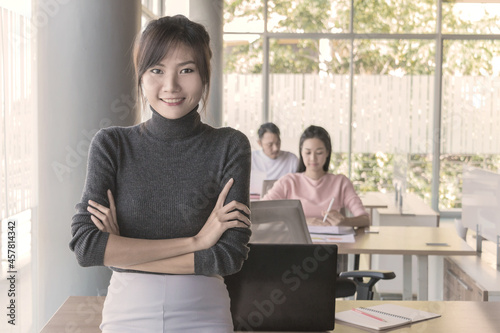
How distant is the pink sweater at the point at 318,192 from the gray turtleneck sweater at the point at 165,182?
322cm

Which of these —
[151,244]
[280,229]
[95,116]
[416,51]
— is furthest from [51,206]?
[416,51]

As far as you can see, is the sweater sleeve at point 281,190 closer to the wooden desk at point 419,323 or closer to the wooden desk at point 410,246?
the wooden desk at point 410,246

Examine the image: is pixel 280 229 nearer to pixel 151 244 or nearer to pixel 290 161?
pixel 151 244

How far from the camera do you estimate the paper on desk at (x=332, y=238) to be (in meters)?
4.20

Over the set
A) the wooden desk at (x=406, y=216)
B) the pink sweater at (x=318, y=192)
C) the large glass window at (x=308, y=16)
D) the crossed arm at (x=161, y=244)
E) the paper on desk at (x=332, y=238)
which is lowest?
the wooden desk at (x=406, y=216)

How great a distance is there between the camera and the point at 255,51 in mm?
10047

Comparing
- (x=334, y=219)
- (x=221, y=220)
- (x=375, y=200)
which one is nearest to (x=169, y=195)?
(x=221, y=220)


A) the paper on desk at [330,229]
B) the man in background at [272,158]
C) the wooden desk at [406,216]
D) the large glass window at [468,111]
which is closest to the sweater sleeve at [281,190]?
the paper on desk at [330,229]

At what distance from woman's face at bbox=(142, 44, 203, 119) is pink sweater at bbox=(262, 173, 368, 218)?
329 centimetres

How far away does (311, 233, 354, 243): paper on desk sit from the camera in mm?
4199

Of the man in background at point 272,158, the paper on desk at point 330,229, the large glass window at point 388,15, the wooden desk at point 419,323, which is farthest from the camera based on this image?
the large glass window at point 388,15

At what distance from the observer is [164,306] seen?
5.16ft

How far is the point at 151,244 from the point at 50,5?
1.73 metres

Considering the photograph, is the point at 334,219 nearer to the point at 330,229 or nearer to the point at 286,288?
the point at 330,229
